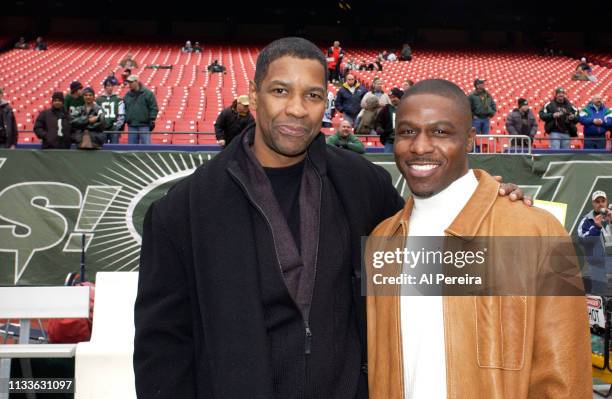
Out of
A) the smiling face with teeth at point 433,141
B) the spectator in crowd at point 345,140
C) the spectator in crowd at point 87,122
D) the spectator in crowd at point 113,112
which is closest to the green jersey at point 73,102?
the spectator in crowd at point 87,122

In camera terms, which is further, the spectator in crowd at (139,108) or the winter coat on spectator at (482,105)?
the winter coat on spectator at (482,105)

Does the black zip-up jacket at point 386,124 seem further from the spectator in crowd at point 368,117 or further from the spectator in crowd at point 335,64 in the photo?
the spectator in crowd at point 335,64

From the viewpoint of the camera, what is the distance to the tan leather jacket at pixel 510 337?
1.74 m

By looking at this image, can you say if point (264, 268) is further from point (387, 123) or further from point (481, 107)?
point (481, 107)

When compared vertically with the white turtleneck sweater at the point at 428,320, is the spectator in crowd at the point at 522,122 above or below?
above

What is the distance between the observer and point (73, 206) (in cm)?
714

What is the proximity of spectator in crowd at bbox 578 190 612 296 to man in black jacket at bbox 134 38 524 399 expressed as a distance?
3377mm

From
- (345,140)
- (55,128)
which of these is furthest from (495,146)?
(55,128)

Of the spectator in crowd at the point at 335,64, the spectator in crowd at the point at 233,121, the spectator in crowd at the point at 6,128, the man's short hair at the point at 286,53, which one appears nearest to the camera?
the man's short hair at the point at 286,53

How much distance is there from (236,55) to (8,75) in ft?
30.5

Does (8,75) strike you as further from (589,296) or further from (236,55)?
(589,296)

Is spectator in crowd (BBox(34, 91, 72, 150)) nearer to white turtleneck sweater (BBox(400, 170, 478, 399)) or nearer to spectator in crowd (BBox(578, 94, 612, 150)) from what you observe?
white turtleneck sweater (BBox(400, 170, 478, 399))

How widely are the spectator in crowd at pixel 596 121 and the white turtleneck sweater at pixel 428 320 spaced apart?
10.8 m

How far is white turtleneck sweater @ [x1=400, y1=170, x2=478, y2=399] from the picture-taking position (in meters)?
1.88
